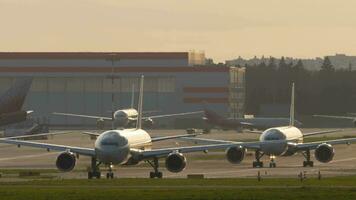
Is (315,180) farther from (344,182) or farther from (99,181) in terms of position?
(99,181)

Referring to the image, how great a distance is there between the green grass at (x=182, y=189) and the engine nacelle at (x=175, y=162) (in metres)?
6.38

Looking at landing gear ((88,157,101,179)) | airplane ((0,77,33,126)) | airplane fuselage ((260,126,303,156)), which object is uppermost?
airplane ((0,77,33,126))

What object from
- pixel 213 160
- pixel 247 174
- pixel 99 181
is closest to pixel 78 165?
pixel 213 160

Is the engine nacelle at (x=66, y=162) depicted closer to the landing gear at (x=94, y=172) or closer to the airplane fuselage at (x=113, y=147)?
the landing gear at (x=94, y=172)

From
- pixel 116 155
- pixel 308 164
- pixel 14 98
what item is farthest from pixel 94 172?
pixel 14 98

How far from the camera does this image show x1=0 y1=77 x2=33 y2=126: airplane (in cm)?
16394

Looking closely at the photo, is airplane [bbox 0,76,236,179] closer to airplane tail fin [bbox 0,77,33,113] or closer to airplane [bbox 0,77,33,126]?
airplane [bbox 0,77,33,126]

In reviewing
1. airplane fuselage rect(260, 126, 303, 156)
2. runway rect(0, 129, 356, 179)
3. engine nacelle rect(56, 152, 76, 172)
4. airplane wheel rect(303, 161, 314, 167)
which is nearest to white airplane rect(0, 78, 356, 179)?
engine nacelle rect(56, 152, 76, 172)

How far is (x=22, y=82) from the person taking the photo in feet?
550

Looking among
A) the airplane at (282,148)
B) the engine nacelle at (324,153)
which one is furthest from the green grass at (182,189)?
the engine nacelle at (324,153)

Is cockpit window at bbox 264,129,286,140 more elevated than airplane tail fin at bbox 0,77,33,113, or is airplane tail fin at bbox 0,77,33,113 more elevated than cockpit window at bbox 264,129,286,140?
airplane tail fin at bbox 0,77,33,113

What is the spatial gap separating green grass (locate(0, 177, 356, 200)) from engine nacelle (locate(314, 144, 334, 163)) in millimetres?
21497

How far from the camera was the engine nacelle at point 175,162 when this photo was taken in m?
85.1

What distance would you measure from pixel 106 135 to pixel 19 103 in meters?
81.8
